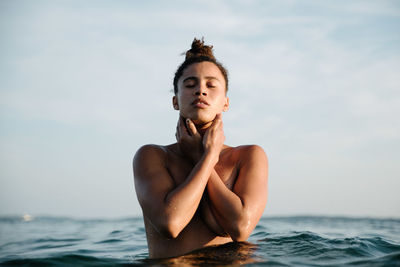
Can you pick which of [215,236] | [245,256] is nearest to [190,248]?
[215,236]

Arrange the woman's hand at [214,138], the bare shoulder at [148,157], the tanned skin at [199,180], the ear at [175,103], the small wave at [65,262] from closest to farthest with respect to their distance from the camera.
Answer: the tanned skin at [199,180], the woman's hand at [214,138], the bare shoulder at [148,157], the small wave at [65,262], the ear at [175,103]

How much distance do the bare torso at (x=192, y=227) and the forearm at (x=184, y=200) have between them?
308 millimetres

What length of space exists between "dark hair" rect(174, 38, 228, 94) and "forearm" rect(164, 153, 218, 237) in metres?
1.44

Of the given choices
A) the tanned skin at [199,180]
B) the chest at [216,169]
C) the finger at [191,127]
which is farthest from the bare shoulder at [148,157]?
the finger at [191,127]

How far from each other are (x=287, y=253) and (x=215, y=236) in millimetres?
963

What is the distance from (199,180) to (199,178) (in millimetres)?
20

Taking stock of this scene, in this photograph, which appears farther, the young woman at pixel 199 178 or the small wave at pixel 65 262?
the small wave at pixel 65 262

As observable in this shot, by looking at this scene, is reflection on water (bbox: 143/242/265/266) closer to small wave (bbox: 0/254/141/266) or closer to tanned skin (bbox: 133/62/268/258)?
tanned skin (bbox: 133/62/268/258)

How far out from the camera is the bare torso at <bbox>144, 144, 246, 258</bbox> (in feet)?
13.4

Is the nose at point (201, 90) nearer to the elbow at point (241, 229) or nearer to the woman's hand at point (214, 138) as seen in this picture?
the woman's hand at point (214, 138)

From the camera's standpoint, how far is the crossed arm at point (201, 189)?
3.71 meters

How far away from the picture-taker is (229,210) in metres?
3.77

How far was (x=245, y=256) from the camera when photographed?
12.7 ft

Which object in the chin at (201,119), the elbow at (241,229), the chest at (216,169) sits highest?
the chin at (201,119)
